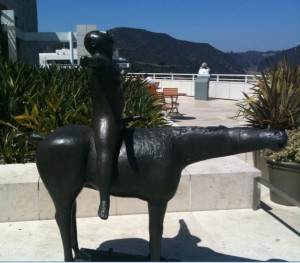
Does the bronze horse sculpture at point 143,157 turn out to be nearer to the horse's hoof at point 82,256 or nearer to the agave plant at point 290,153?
the horse's hoof at point 82,256

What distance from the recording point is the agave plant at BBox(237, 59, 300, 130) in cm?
548

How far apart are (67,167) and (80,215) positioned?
6.41 feet

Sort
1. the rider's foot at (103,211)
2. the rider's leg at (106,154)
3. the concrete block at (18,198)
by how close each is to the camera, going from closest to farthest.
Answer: the rider's foot at (103,211) < the rider's leg at (106,154) < the concrete block at (18,198)

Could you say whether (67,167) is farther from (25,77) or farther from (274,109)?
(25,77)

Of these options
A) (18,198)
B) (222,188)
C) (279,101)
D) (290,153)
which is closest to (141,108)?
(279,101)

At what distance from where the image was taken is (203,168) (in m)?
4.54

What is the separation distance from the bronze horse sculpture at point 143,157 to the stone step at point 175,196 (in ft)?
5.60

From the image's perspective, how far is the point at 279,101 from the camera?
18.4 ft

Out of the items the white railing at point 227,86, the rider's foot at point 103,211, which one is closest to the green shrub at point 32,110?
the rider's foot at point 103,211

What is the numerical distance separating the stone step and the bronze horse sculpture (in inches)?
67.1

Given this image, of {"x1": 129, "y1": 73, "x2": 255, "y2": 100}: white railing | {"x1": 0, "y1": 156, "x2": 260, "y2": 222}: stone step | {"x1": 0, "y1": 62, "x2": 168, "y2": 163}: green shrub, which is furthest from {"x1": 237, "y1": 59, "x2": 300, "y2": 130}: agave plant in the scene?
{"x1": 129, "y1": 73, "x2": 255, "y2": 100}: white railing

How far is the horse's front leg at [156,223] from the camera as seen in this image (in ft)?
8.06

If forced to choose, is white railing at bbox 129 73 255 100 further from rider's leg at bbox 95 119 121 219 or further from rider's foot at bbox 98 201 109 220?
rider's foot at bbox 98 201 109 220

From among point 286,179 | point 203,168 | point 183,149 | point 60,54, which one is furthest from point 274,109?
point 60,54
